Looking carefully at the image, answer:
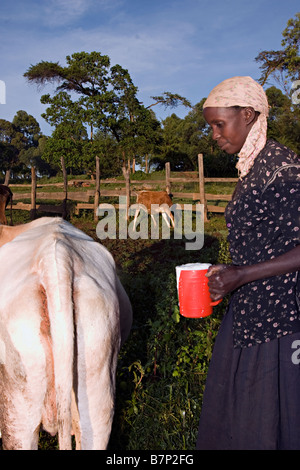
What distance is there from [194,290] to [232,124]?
2.83ft

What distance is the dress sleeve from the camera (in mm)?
1656

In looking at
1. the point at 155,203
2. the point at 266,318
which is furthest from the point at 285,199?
the point at 155,203

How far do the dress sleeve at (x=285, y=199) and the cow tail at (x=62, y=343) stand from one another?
1013 mm

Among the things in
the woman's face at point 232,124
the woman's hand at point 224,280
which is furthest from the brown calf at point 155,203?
the woman's hand at point 224,280

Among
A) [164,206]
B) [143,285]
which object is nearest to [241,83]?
[143,285]

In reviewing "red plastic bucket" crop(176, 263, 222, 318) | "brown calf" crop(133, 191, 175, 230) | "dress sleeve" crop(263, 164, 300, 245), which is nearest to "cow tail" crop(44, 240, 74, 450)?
"red plastic bucket" crop(176, 263, 222, 318)

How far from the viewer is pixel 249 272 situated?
1704mm

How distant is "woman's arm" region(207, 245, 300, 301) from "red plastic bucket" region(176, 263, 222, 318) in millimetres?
215

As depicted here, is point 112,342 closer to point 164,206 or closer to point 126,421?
point 126,421

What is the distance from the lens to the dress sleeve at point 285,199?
1656 millimetres

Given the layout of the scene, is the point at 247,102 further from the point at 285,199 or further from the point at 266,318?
the point at 266,318

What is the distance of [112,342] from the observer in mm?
1968

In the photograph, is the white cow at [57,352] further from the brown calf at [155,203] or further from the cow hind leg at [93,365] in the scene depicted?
the brown calf at [155,203]

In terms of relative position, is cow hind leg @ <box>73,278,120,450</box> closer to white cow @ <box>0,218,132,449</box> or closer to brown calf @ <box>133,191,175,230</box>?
white cow @ <box>0,218,132,449</box>
